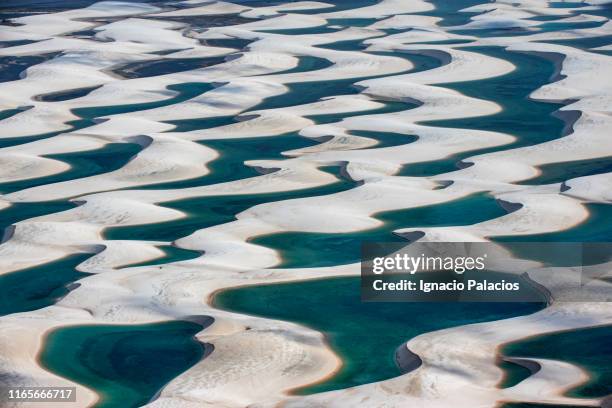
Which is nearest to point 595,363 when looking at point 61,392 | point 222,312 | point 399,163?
point 222,312

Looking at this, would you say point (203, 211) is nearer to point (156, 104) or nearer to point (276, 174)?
point (276, 174)

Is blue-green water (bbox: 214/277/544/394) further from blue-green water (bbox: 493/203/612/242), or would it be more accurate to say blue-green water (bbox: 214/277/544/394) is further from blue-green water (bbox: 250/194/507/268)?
blue-green water (bbox: 493/203/612/242)

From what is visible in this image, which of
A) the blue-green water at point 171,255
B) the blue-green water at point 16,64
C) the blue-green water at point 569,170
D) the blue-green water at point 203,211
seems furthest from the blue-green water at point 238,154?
the blue-green water at point 16,64

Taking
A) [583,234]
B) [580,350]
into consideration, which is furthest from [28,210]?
[580,350]

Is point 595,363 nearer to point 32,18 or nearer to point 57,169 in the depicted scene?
point 57,169

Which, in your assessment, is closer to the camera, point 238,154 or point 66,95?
point 238,154

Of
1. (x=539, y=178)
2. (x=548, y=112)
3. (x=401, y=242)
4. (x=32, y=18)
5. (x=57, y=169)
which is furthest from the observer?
(x=32, y=18)
